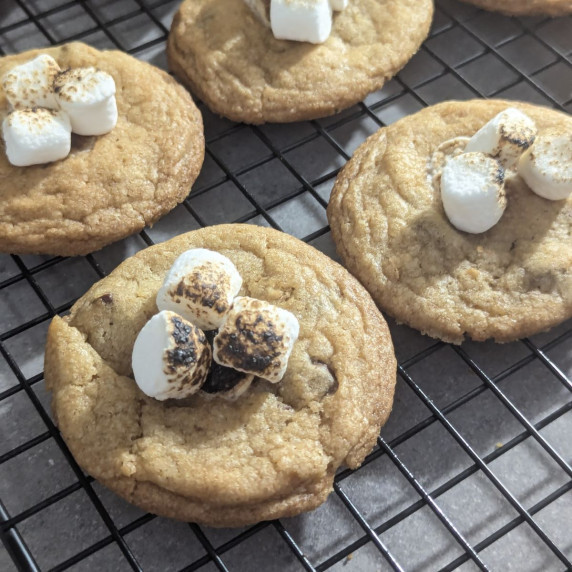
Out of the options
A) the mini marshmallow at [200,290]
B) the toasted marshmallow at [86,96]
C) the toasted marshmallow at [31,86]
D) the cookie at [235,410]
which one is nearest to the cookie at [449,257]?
the cookie at [235,410]

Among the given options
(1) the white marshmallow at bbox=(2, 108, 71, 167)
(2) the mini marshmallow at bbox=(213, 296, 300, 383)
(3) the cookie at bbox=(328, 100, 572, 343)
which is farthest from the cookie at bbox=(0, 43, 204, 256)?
(2) the mini marshmallow at bbox=(213, 296, 300, 383)

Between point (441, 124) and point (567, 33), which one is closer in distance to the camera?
point (441, 124)

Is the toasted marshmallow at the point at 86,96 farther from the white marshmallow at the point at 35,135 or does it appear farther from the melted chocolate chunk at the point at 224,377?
the melted chocolate chunk at the point at 224,377

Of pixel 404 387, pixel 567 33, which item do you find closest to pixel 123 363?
pixel 404 387

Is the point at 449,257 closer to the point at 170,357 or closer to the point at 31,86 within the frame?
the point at 170,357

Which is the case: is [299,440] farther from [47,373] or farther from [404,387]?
[47,373]

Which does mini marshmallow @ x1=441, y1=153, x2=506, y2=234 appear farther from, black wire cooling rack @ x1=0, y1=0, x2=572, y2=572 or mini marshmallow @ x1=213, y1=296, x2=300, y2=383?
mini marshmallow @ x1=213, y1=296, x2=300, y2=383

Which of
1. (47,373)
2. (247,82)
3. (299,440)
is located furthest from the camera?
(247,82)
